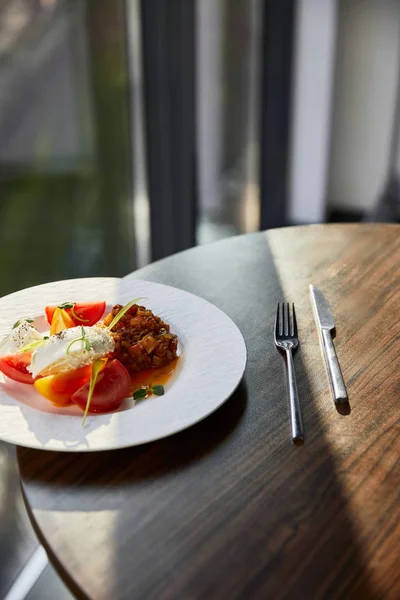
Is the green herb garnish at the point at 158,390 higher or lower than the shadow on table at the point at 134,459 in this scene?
higher

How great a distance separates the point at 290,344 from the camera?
38.2 inches

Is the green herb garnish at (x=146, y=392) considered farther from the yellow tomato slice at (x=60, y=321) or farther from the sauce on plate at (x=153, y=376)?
the yellow tomato slice at (x=60, y=321)

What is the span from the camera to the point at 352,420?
821 millimetres

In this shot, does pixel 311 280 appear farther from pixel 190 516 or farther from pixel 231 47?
pixel 231 47

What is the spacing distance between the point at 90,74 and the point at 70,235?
510mm

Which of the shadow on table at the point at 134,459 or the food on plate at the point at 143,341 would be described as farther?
the food on plate at the point at 143,341

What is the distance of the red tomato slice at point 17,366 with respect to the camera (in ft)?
2.84

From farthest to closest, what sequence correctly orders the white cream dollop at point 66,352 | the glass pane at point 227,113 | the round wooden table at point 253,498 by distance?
1. the glass pane at point 227,113
2. the white cream dollop at point 66,352
3. the round wooden table at point 253,498

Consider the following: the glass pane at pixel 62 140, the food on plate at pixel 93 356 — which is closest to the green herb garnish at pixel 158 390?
the food on plate at pixel 93 356

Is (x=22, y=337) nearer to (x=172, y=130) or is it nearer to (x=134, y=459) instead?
(x=134, y=459)

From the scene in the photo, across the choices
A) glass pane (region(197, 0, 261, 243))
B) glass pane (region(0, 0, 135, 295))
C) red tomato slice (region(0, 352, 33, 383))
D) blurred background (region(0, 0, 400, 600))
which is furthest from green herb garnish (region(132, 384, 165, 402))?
glass pane (region(197, 0, 261, 243))

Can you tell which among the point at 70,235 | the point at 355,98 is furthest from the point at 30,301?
the point at 355,98

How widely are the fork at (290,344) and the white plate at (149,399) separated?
70 mm

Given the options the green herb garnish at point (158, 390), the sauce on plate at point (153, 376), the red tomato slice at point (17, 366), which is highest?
the red tomato slice at point (17, 366)
